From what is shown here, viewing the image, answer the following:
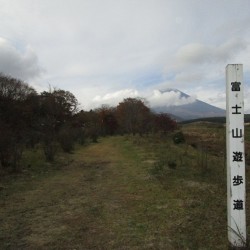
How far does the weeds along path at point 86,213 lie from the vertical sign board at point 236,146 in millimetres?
1167

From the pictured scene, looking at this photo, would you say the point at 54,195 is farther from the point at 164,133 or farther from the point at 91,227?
the point at 164,133

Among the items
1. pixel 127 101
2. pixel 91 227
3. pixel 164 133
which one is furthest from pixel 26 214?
pixel 127 101

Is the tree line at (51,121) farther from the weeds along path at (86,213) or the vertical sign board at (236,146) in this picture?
the vertical sign board at (236,146)

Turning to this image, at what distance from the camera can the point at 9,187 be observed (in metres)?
10.6

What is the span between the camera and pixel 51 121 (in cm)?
2077

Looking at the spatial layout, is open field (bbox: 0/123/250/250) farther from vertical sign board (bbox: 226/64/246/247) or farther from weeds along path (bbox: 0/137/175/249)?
vertical sign board (bbox: 226/64/246/247)

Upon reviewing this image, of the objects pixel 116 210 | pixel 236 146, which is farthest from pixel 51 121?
pixel 236 146

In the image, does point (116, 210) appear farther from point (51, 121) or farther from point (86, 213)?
point (51, 121)

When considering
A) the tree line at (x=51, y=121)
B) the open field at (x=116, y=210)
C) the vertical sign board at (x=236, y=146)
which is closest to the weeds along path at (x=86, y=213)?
the open field at (x=116, y=210)

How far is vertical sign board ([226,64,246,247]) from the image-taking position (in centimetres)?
511

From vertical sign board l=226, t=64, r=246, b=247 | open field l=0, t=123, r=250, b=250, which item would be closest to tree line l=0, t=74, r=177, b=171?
open field l=0, t=123, r=250, b=250

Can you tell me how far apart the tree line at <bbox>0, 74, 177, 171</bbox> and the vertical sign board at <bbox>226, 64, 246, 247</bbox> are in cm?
979

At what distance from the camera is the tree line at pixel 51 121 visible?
14.7 m

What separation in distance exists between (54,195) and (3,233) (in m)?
3.18
